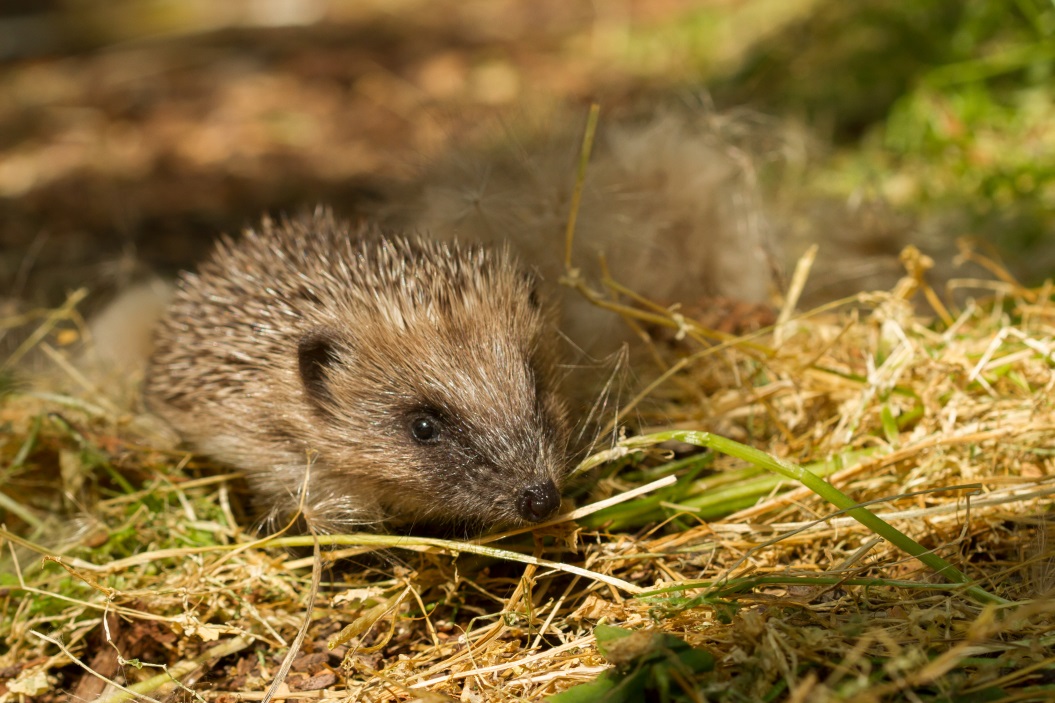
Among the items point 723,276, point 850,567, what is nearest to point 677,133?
point 723,276

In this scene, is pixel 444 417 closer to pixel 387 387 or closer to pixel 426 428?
pixel 426 428

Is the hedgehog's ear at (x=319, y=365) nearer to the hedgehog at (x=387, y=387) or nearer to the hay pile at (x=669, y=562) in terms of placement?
the hedgehog at (x=387, y=387)

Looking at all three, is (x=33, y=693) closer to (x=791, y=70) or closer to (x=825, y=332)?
Result: (x=825, y=332)

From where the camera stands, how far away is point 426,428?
2646 mm

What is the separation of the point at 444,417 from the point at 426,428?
0.23 ft

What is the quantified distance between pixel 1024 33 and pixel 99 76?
25.4 feet

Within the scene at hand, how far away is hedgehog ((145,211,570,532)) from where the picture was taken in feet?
8.38

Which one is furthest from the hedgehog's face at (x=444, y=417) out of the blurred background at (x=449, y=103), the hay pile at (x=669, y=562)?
the blurred background at (x=449, y=103)

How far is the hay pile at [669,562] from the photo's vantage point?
200 cm

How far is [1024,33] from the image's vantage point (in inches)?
194

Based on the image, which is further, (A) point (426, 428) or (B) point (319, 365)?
(B) point (319, 365)

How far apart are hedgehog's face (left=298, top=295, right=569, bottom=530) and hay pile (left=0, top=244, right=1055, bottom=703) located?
158 millimetres

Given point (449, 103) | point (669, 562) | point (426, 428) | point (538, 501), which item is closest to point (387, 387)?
point (426, 428)

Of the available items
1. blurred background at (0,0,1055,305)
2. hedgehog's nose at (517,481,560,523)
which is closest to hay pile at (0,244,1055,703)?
hedgehog's nose at (517,481,560,523)
